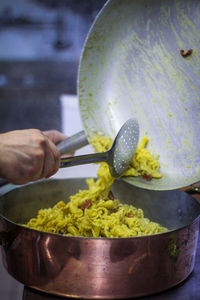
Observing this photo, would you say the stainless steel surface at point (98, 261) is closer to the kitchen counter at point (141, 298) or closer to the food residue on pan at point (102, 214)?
the kitchen counter at point (141, 298)

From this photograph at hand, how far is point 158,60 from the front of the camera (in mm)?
988

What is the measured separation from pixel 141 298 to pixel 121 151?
350 millimetres

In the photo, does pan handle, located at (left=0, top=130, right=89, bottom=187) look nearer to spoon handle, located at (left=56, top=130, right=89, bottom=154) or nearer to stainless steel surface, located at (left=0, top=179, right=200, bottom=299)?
spoon handle, located at (left=56, top=130, right=89, bottom=154)

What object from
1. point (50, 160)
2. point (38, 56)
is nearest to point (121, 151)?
point (50, 160)

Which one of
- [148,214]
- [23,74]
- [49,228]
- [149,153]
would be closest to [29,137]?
[49,228]

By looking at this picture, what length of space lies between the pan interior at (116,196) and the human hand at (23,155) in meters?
0.32

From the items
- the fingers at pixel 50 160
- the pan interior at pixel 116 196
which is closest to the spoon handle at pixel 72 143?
the pan interior at pixel 116 196

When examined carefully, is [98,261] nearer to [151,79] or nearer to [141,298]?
[141,298]

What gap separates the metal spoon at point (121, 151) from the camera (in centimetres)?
91

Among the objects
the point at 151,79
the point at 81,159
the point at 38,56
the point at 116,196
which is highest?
the point at 38,56

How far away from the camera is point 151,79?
3.33ft

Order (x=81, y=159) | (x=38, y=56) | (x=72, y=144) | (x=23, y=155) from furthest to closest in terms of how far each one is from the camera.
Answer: (x=38, y=56) → (x=72, y=144) → (x=81, y=159) → (x=23, y=155)

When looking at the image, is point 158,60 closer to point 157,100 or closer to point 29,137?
point 157,100

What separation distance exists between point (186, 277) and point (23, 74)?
158 inches
